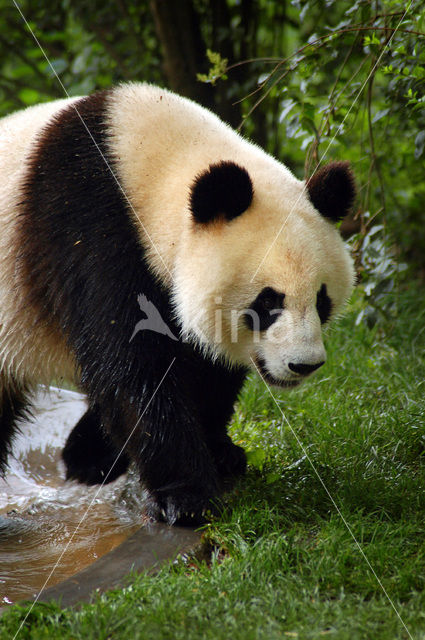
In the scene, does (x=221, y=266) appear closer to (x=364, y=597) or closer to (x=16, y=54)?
(x=364, y=597)

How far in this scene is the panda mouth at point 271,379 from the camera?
340cm

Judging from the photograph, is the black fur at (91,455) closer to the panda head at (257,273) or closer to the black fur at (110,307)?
the black fur at (110,307)

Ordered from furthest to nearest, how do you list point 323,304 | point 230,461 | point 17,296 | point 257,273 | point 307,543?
point 230,461, point 17,296, point 323,304, point 257,273, point 307,543

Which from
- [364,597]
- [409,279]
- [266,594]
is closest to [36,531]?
[266,594]

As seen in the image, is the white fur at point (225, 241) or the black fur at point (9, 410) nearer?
the white fur at point (225, 241)

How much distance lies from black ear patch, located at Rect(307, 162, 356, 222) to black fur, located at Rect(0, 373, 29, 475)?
1.84 meters

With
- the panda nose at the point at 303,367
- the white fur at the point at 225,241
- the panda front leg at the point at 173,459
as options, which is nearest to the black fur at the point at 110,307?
the panda front leg at the point at 173,459

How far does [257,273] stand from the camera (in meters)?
3.21

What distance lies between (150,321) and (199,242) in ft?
1.35

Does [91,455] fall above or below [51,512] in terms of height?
below

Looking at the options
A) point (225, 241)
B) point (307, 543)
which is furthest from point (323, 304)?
point (307, 543)

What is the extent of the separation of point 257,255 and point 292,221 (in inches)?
10.1

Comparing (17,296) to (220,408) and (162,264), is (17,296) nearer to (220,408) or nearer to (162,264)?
(162,264)

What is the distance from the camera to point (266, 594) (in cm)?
Result: 272
